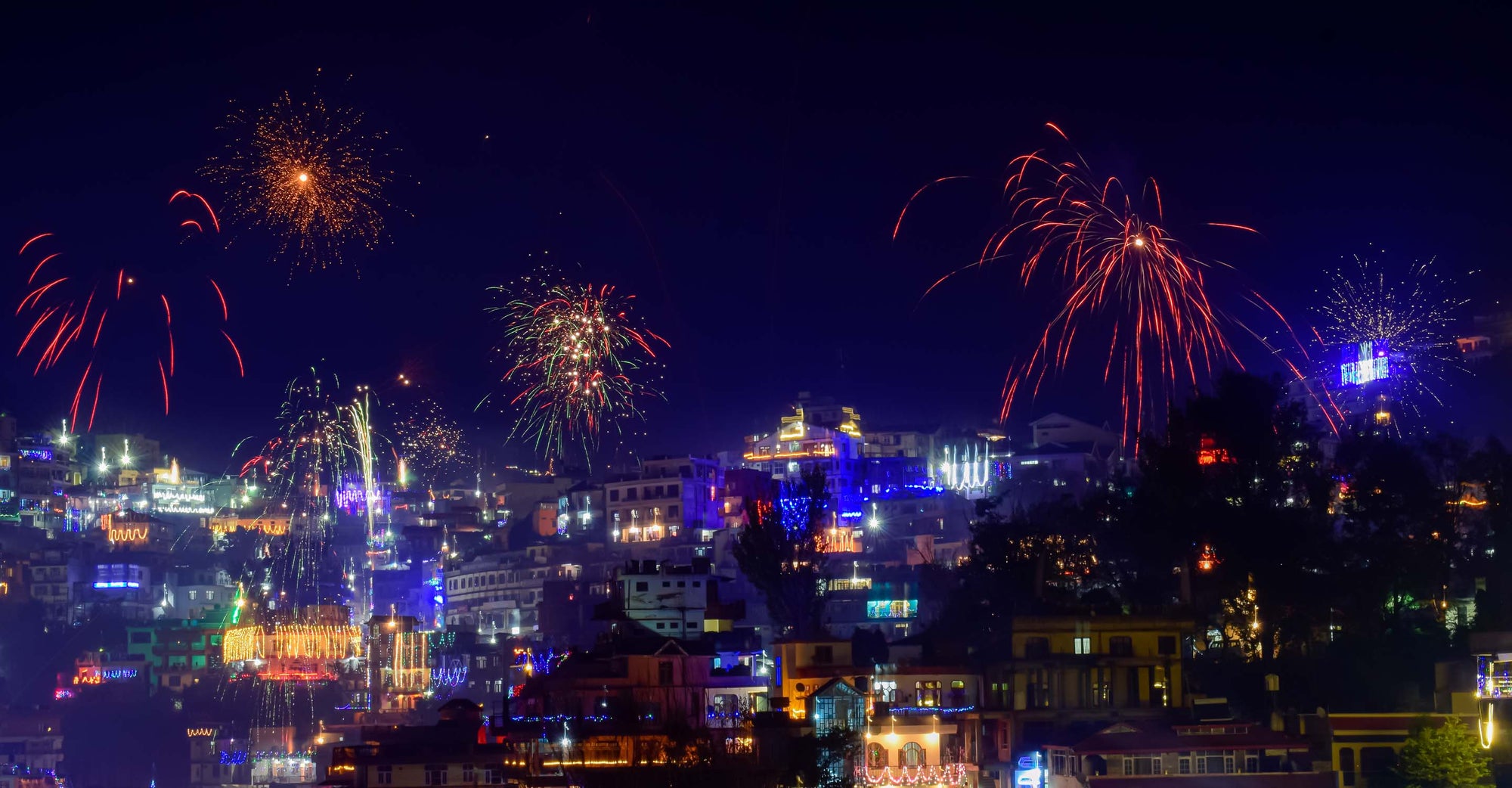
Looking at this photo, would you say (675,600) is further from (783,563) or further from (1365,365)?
(1365,365)

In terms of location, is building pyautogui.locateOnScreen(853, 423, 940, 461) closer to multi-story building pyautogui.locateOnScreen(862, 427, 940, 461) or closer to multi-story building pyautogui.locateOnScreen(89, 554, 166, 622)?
multi-story building pyautogui.locateOnScreen(862, 427, 940, 461)

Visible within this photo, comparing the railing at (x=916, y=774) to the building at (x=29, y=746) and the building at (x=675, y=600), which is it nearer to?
the building at (x=675, y=600)

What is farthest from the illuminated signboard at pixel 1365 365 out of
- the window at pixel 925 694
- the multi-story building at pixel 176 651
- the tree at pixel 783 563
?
the multi-story building at pixel 176 651

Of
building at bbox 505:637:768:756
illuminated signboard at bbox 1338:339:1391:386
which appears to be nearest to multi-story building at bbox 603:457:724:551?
illuminated signboard at bbox 1338:339:1391:386

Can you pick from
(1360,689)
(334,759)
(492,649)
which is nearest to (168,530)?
(492,649)

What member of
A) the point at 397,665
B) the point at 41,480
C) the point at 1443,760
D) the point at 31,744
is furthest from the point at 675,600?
the point at 41,480

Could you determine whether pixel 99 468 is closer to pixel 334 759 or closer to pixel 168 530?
pixel 168 530
